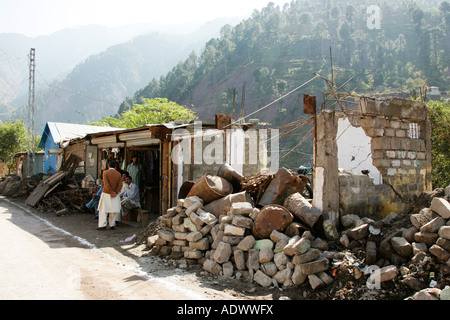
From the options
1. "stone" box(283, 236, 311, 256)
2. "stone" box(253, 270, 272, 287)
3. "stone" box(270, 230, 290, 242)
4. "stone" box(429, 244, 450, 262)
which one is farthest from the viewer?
"stone" box(270, 230, 290, 242)

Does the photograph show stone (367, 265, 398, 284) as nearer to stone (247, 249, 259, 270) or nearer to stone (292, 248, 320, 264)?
stone (292, 248, 320, 264)

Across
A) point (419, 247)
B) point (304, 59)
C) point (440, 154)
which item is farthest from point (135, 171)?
point (304, 59)

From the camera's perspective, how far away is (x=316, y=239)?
506 cm

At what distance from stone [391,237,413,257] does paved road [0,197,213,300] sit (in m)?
2.75

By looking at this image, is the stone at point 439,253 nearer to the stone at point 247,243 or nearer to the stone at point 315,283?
the stone at point 315,283

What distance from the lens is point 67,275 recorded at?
16.2 ft

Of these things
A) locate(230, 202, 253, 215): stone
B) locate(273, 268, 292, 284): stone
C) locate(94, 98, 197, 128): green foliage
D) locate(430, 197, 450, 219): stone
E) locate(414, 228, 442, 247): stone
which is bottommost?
locate(273, 268, 292, 284): stone

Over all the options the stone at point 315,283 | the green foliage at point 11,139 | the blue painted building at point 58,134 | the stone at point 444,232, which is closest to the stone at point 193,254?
the stone at point 315,283

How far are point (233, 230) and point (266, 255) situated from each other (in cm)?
75

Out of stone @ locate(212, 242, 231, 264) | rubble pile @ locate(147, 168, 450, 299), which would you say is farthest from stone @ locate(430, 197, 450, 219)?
stone @ locate(212, 242, 231, 264)

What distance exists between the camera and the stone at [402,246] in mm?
4301

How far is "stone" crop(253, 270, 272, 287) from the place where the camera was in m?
4.71

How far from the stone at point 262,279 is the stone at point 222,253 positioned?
642 mm
